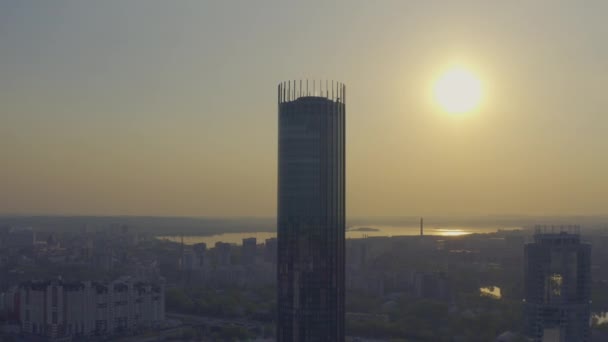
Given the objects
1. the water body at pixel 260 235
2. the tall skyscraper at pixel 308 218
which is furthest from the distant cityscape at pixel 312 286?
the water body at pixel 260 235

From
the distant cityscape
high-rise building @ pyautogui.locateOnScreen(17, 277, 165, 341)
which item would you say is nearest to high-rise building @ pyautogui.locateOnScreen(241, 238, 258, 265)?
the distant cityscape

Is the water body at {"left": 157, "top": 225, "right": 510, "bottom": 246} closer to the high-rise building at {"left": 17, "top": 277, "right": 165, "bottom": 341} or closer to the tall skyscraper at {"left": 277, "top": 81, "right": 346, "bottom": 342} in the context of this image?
the high-rise building at {"left": 17, "top": 277, "right": 165, "bottom": 341}

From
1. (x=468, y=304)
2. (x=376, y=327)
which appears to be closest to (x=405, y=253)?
(x=468, y=304)

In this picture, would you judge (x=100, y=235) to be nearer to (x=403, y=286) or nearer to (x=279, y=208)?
(x=403, y=286)

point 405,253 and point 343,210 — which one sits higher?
point 343,210

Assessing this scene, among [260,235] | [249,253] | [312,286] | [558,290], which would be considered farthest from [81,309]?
[260,235]

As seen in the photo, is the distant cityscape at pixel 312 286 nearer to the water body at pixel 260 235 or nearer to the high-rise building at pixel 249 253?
the high-rise building at pixel 249 253
